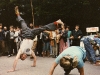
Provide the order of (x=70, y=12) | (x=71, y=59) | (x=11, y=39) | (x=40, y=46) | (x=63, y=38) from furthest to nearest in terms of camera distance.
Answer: (x=70, y=12), (x=11, y=39), (x=40, y=46), (x=63, y=38), (x=71, y=59)

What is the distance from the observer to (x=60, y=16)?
64.1 feet

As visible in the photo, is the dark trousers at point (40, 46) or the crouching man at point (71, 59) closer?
the crouching man at point (71, 59)

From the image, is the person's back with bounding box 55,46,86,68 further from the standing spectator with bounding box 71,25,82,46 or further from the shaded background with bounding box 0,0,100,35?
the shaded background with bounding box 0,0,100,35

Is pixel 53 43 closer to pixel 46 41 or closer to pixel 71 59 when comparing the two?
pixel 46 41

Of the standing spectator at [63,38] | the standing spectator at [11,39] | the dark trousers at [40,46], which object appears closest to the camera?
the standing spectator at [63,38]

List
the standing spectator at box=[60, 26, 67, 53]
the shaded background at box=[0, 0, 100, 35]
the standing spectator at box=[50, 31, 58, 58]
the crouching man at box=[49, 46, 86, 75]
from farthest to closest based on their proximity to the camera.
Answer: the shaded background at box=[0, 0, 100, 35] → the standing spectator at box=[50, 31, 58, 58] → the standing spectator at box=[60, 26, 67, 53] → the crouching man at box=[49, 46, 86, 75]

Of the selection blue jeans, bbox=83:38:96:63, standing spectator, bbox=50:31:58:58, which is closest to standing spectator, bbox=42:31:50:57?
standing spectator, bbox=50:31:58:58

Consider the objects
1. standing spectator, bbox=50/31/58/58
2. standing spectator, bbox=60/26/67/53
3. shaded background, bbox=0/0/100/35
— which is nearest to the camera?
standing spectator, bbox=60/26/67/53

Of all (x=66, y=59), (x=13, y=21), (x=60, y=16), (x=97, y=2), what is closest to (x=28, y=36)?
(x=66, y=59)

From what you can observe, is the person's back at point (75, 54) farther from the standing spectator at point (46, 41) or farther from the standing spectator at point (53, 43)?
the standing spectator at point (46, 41)

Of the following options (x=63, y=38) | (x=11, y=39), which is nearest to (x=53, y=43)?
(x=63, y=38)

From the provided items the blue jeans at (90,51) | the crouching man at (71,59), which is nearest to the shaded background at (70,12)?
the blue jeans at (90,51)

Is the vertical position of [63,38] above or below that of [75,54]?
above

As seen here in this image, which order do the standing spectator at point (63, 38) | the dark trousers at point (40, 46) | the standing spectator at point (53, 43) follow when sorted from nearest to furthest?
1. the standing spectator at point (63, 38)
2. the standing spectator at point (53, 43)
3. the dark trousers at point (40, 46)
